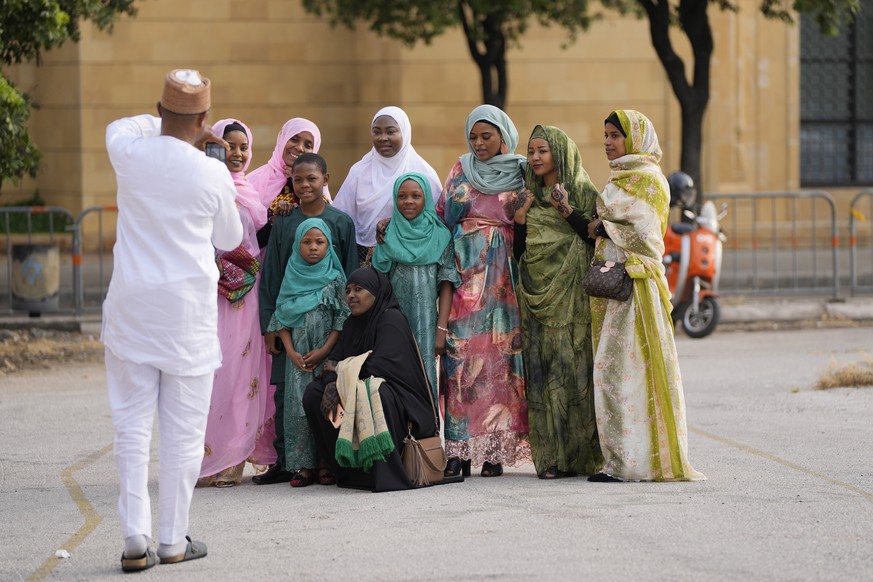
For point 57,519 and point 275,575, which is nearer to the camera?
point 275,575

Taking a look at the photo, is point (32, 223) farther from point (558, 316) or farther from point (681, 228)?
point (558, 316)

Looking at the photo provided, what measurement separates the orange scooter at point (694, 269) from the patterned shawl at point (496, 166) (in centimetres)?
634

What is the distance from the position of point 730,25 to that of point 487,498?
53.4ft

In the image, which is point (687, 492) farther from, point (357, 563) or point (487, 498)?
point (357, 563)

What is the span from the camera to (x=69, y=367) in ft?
42.0

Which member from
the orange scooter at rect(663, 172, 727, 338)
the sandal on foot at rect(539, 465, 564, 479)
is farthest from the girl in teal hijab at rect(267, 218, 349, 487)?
the orange scooter at rect(663, 172, 727, 338)

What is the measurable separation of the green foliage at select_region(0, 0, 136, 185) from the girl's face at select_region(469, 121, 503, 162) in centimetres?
556

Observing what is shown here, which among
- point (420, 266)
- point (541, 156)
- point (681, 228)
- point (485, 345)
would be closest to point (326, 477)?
point (485, 345)

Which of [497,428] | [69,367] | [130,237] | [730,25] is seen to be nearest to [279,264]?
[497,428]

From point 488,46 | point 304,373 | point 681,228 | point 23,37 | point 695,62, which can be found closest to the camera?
point 304,373

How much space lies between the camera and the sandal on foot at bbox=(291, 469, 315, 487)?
7.45 meters

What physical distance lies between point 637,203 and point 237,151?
215cm

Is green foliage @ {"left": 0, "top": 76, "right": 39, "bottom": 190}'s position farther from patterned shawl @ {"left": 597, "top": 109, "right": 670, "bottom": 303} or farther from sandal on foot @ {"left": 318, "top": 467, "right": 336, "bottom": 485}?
patterned shawl @ {"left": 597, "top": 109, "right": 670, "bottom": 303}

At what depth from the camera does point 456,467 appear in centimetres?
748
